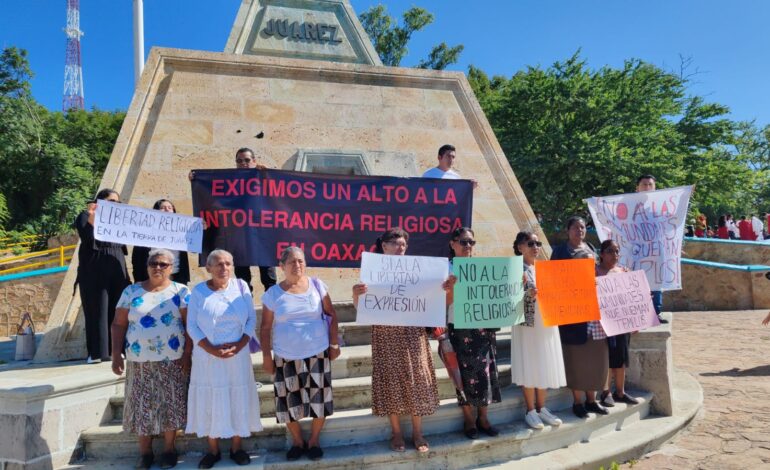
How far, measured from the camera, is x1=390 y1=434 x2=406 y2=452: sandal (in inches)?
142

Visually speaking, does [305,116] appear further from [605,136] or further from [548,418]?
[605,136]

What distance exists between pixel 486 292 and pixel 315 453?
5.69 feet

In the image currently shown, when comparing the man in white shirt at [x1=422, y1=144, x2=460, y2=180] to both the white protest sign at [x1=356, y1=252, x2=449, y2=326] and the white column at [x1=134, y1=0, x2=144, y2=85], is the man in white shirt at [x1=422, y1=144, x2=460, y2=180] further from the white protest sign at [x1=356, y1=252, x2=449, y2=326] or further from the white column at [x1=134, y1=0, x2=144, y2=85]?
the white column at [x1=134, y1=0, x2=144, y2=85]

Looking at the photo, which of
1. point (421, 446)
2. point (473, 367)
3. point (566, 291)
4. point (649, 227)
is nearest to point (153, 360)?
point (421, 446)

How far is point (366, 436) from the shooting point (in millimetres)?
3826

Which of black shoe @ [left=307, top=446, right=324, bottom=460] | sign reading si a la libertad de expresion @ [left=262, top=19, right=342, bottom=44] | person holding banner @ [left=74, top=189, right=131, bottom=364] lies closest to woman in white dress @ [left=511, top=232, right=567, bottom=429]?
black shoe @ [left=307, top=446, right=324, bottom=460]

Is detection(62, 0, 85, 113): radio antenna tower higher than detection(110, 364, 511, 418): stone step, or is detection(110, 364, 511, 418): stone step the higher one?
detection(62, 0, 85, 113): radio antenna tower

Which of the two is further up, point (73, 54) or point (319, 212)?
point (73, 54)

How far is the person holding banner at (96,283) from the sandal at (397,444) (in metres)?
2.93

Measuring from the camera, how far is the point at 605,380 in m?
4.39

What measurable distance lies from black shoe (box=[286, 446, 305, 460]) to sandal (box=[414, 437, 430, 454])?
0.82 meters

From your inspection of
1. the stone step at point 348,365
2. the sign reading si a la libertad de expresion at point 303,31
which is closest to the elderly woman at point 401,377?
the stone step at point 348,365

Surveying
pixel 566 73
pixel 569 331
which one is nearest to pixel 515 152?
pixel 566 73

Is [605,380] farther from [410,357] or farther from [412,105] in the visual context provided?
[412,105]
